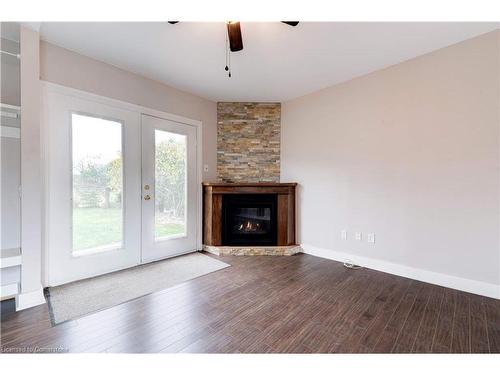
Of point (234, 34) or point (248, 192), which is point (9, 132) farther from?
point (248, 192)

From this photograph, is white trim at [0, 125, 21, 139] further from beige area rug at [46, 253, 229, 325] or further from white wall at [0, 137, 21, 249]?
beige area rug at [46, 253, 229, 325]

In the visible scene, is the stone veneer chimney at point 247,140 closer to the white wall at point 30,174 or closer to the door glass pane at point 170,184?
the door glass pane at point 170,184

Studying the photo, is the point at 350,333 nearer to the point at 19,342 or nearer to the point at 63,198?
the point at 19,342

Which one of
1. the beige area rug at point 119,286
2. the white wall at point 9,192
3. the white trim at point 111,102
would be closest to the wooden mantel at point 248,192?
the beige area rug at point 119,286

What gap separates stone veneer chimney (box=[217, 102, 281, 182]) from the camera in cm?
391

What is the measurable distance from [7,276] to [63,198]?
0.81 meters

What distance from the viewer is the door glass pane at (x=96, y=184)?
8.04ft

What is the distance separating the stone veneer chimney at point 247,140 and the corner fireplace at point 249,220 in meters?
0.46

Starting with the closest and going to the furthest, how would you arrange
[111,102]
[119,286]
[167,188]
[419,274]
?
1. [119,286]
2. [419,274]
3. [111,102]
4. [167,188]

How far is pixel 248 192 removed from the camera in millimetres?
3537

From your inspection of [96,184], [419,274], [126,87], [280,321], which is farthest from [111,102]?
[419,274]

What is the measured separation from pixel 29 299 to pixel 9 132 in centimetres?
147

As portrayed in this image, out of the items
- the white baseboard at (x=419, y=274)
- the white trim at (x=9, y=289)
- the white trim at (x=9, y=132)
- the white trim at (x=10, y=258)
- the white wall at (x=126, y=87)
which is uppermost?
the white wall at (x=126, y=87)

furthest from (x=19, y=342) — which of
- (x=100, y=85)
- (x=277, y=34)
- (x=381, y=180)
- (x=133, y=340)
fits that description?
(x=381, y=180)
